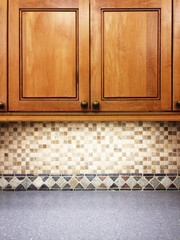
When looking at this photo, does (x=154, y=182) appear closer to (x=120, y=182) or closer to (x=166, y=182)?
(x=166, y=182)

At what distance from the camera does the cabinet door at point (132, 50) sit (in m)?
1.14

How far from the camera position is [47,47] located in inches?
45.0

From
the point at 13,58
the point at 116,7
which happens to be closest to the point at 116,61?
the point at 116,7

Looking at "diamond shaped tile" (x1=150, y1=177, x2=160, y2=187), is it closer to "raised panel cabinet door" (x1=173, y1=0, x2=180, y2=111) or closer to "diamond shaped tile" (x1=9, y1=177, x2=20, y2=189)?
"raised panel cabinet door" (x1=173, y1=0, x2=180, y2=111)

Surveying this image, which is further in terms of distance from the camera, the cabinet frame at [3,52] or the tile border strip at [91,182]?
the tile border strip at [91,182]

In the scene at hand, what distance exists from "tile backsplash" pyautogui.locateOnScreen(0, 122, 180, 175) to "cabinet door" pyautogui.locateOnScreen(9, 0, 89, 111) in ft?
1.44

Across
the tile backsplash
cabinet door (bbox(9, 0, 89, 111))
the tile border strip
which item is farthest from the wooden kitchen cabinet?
the tile border strip

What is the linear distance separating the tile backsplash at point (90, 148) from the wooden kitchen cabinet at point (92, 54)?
1.31 ft

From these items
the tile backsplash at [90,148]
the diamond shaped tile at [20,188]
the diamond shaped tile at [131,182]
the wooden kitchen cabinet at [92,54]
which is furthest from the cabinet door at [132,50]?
the diamond shaped tile at [20,188]

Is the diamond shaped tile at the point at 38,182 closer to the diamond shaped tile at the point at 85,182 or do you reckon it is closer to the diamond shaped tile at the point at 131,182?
the diamond shaped tile at the point at 85,182

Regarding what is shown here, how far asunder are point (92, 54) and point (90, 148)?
67cm

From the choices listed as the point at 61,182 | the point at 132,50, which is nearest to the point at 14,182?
the point at 61,182

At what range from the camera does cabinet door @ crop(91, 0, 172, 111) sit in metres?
1.14

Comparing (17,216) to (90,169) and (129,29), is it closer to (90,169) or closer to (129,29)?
(90,169)
